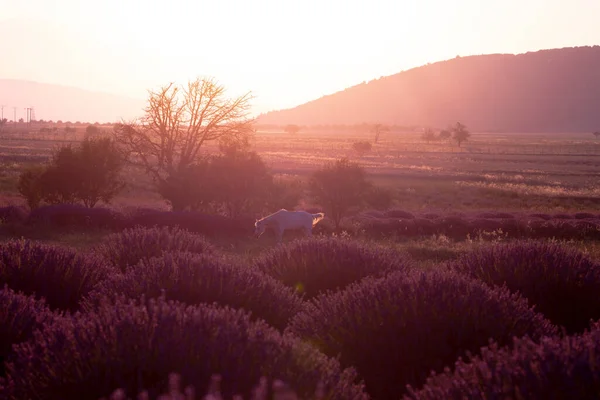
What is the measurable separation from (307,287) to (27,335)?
448 centimetres

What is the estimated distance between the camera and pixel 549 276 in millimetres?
9547

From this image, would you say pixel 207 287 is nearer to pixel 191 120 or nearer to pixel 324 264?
pixel 324 264

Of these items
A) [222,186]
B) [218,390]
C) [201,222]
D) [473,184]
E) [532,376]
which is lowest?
[473,184]

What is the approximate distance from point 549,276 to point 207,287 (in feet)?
16.0

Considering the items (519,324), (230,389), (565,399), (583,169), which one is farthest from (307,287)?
(583,169)

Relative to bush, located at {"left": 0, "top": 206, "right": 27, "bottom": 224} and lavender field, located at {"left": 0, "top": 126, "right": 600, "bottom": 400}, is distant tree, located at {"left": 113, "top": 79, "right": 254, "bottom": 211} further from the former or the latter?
lavender field, located at {"left": 0, "top": 126, "right": 600, "bottom": 400}

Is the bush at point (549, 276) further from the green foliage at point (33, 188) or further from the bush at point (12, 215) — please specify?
the green foliage at point (33, 188)

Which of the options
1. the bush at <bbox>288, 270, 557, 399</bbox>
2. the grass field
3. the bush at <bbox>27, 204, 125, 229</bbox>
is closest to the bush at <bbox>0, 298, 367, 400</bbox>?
the bush at <bbox>288, 270, 557, 399</bbox>

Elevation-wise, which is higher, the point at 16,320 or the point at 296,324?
the point at 16,320

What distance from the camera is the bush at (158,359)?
14.6ft

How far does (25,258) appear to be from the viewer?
8891 mm

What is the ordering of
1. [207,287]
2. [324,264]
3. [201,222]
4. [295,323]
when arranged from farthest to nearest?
[201,222] < [324,264] < [207,287] < [295,323]

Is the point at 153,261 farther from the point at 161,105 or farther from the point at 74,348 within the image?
the point at 161,105

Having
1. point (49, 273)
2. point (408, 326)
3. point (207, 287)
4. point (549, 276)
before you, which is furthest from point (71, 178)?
point (408, 326)
